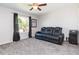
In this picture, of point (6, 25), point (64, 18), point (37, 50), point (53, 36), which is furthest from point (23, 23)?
point (37, 50)

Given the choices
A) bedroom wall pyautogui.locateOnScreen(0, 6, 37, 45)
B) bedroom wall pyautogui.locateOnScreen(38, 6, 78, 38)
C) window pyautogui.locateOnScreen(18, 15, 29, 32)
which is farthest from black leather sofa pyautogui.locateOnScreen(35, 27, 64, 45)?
bedroom wall pyautogui.locateOnScreen(0, 6, 37, 45)

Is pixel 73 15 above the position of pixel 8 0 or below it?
above

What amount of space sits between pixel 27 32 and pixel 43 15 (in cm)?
218

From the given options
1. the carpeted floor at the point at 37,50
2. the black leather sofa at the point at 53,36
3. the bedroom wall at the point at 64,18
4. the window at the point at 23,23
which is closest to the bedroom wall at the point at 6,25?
the carpeted floor at the point at 37,50

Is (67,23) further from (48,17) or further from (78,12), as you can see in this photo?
(48,17)

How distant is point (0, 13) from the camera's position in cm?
493

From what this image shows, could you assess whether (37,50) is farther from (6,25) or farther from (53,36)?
(6,25)

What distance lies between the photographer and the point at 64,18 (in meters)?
6.78

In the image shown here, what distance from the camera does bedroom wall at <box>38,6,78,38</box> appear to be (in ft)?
20.4

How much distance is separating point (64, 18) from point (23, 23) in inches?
121

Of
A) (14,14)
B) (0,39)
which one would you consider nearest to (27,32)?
(14,14)

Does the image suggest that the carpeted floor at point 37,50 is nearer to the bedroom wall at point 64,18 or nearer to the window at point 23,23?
the bedroom wall at point 64,18

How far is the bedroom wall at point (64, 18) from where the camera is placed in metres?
6.22

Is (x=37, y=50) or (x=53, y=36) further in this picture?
(x=53, y=36)
